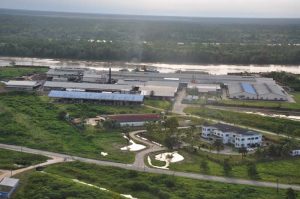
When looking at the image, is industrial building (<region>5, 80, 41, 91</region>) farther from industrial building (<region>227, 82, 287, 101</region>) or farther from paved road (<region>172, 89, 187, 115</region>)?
industrial building (<region>227, 82, 287, 101</region>)

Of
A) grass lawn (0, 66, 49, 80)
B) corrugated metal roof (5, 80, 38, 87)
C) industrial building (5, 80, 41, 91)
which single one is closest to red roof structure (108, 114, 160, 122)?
industrial building (5, 80, 41, 91)

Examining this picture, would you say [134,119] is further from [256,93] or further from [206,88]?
[256,93]

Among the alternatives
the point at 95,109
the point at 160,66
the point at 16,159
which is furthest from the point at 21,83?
the point at 160,66

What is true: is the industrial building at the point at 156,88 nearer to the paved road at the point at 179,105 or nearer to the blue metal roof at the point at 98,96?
the paved road at the point at 179,105

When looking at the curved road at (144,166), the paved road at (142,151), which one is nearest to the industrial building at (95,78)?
the paved road at (142,151)

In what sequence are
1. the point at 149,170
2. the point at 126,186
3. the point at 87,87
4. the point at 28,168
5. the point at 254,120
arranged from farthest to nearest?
the point at 87,87 < the point at 254,120 < the point at 149,170 < the point at 28,168 < the point at 126,186

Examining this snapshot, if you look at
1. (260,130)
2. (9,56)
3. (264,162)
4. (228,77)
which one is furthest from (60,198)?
(9,56)

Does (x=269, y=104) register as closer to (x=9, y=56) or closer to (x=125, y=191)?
(x=125, y=191)
